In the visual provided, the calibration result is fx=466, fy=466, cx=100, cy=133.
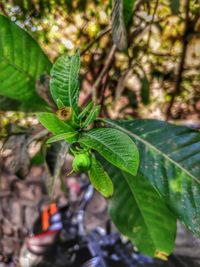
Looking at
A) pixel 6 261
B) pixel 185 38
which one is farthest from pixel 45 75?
pixel 6 261

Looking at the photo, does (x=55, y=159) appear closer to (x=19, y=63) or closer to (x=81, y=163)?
(x=19, y=63)

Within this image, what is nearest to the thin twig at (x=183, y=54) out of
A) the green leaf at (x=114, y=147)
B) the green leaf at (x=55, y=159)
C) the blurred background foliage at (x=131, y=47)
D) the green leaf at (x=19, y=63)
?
the blurred background foliage at (x=131, y=47)

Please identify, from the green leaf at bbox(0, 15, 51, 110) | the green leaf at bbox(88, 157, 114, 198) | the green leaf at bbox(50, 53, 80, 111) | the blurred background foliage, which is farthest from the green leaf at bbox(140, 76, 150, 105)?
the green leaf at bbox(88, 157, 114, 198)

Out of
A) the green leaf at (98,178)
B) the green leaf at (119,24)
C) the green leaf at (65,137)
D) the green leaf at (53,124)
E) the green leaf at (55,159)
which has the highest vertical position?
the green leaf at (119,24)

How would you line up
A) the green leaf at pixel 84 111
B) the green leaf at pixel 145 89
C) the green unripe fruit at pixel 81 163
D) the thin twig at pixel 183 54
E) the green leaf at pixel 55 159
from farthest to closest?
the green leaf at pixel 145 89
the thin twig at pixel 183 54
the green leaf at pixel 55 159
the green leaf at pixel 84 111
the green unripe fruit at pixel 81 163

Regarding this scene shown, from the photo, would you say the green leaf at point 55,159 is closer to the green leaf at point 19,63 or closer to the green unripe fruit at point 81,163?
the green leaf at point 19,63
